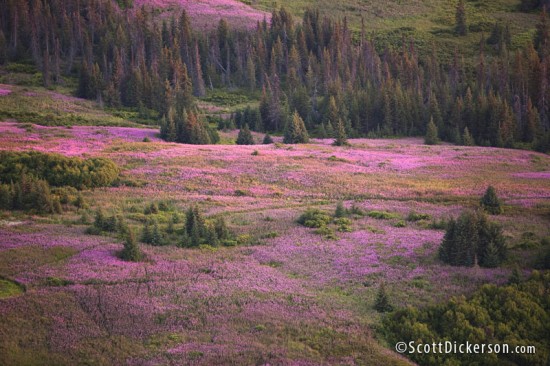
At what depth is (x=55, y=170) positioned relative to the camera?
40.8 m

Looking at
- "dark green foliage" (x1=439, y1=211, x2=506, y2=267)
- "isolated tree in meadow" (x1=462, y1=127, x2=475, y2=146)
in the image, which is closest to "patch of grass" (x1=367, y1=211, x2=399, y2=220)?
"dark green foliage" (x1=439, y1=211, x2=506, y2=267)

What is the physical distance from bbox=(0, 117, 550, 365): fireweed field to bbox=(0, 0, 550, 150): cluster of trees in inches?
1181

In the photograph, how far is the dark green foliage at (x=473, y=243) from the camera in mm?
25078

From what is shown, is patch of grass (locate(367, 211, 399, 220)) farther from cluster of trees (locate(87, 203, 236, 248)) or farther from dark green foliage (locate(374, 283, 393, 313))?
dark green foliage (locate(374, 283, 393, 313))

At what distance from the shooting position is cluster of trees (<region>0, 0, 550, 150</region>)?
8481 cm

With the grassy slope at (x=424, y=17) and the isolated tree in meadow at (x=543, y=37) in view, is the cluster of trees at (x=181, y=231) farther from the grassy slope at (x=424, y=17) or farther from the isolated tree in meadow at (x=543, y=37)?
the grassy slope at (x=424, y=17)

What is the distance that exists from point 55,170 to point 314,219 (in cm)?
2072

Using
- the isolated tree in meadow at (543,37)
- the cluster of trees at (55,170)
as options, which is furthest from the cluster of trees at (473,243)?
the isolated tree in meadow at (543,37)

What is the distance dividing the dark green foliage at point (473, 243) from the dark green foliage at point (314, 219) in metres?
8.25

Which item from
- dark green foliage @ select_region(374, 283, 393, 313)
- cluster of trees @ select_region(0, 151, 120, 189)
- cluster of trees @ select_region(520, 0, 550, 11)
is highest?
cluster of trees @ select_region(520, 0, 550, 11)

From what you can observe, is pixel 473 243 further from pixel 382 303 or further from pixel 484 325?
pixel 382 303

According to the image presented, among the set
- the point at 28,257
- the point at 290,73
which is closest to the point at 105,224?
the point at 28,257

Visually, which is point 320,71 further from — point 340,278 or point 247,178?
point 340,278

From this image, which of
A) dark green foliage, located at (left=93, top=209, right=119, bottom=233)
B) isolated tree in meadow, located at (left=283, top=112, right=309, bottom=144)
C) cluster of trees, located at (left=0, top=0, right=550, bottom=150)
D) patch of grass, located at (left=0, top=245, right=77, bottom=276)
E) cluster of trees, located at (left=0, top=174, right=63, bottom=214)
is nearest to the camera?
patch of grass, located at (left=0, top=245, right=77, bottom=276)
